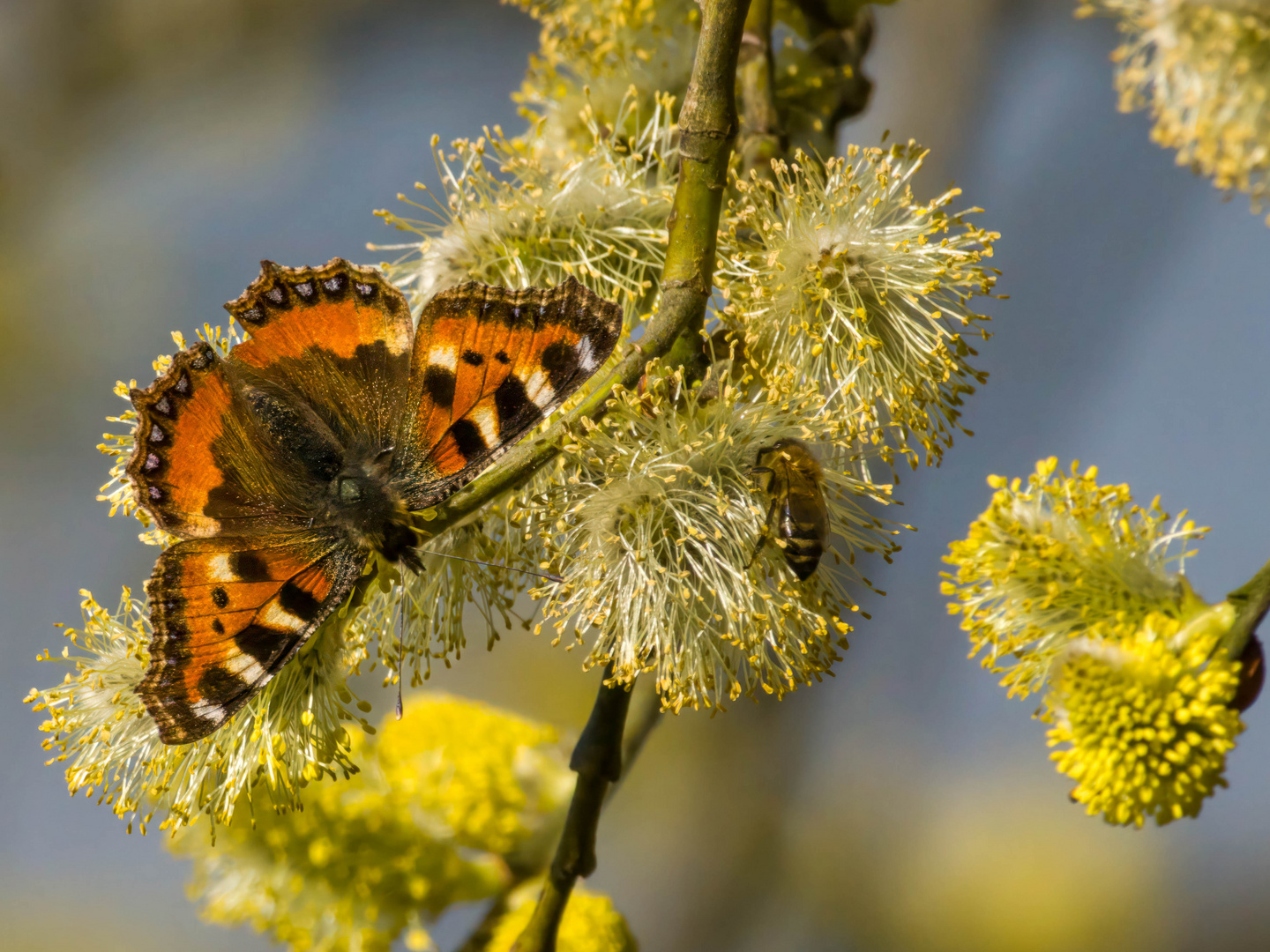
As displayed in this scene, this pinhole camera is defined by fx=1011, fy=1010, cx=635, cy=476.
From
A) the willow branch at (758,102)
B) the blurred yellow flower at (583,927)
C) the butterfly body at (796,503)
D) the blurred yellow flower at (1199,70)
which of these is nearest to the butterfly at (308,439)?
the butterfly body at (796,503)

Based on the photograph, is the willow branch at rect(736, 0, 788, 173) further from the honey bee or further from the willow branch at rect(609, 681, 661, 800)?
the willow branch at rect(609, 681, 661, 800)

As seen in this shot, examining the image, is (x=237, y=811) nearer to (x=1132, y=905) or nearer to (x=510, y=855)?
(x=510, y=855)

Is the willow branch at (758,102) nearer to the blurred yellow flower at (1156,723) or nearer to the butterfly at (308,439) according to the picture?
the butterfly at (308,439)

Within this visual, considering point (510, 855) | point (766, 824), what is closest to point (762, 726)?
point (766, 824)

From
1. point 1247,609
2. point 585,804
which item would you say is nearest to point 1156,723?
point 1247,609

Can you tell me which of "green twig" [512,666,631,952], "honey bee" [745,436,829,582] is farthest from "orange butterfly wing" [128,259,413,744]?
"honey bee" [745,436,829,582]

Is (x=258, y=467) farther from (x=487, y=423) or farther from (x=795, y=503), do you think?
(x=795, y=503)
